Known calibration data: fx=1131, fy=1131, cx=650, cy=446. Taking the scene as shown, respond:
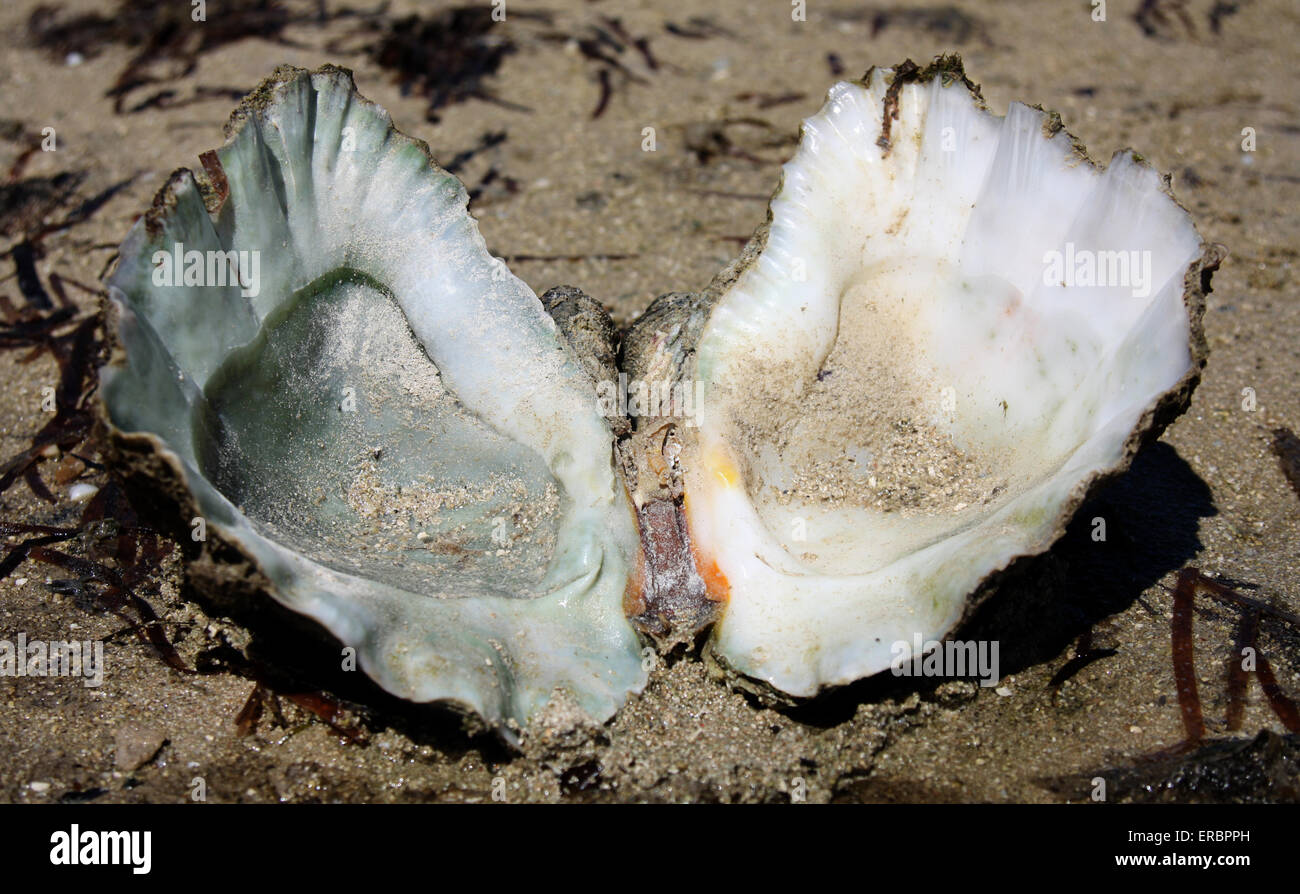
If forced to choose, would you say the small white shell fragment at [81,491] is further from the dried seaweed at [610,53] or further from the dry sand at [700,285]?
the dried seaweed at [610,53]

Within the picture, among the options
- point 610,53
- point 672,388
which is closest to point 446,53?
point 610,53

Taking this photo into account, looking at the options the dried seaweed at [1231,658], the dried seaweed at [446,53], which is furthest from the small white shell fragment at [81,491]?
the dried seaweed at [1231,658]

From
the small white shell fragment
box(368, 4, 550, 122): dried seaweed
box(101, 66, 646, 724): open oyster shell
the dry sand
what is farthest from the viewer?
box(368, 4, 550, 122): dried seaweed

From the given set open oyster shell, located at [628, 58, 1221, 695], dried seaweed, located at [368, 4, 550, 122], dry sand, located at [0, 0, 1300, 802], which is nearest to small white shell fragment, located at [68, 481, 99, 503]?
dry sand, located at [0, 0, 1300, 802]

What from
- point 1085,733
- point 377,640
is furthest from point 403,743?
point 1085,733

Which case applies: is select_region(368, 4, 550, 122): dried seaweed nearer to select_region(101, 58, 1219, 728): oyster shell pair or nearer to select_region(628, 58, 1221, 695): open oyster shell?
select_region(101, 58, 1219, 728): oyster shell pair

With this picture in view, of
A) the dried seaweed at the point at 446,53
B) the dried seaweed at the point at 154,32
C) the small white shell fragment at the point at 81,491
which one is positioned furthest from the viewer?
the dried seaweed at the point at 154,32
